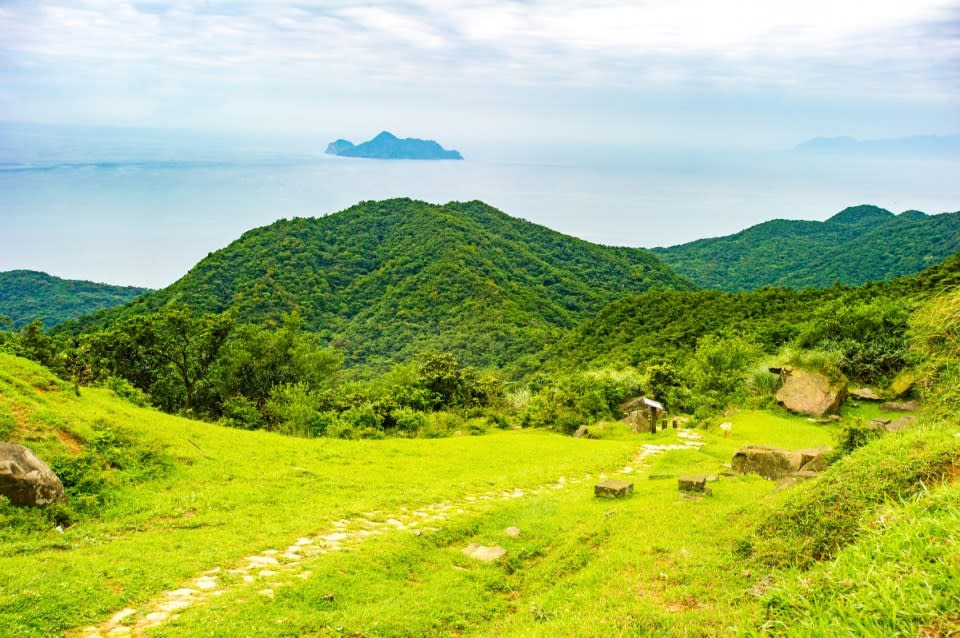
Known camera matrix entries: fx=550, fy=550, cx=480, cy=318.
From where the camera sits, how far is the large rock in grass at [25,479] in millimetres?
8133

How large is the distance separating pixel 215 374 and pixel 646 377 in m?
21.6

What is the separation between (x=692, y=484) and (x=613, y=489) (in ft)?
5.18

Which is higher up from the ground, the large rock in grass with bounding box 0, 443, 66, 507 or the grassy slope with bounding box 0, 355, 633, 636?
the large rock in grass with bounding box 0, 443, 66, 507

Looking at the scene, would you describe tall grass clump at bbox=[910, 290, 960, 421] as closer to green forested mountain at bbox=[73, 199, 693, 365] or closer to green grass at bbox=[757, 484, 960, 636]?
green grass at bbox=[757, 484, 960, 636]

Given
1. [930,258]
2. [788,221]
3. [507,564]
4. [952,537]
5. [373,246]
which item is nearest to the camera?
[952,537]

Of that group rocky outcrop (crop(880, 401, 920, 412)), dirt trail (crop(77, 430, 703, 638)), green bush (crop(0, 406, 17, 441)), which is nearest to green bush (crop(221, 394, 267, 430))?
green bush (crop(0, 406, 17, 441))

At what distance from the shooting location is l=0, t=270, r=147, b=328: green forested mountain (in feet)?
A: 247

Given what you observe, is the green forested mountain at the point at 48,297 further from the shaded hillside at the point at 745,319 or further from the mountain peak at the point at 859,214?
the mountain peak at the point at 859,214

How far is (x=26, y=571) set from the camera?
21.6 ft

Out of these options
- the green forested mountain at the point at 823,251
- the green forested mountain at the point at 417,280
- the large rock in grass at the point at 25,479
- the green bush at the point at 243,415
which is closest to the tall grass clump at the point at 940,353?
the large rock in grass at the point at 25,479

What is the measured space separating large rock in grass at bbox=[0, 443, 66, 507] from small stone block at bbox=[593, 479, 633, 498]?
9649 mm

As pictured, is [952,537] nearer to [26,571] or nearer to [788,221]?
[26,571]

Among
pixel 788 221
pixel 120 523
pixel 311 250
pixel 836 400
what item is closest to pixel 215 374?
pixel 120 523

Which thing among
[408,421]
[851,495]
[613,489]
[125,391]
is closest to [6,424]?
[125,391]
